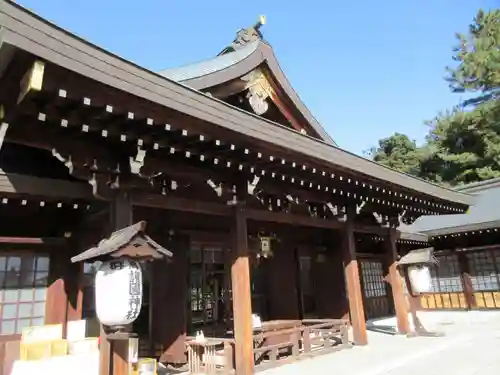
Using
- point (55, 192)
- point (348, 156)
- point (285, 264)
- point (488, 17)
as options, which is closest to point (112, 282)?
point (55, 192)

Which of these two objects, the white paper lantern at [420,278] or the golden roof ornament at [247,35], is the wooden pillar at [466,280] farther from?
the golden roof ornament at [247,35]

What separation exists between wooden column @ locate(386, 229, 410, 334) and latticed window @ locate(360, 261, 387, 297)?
5.12 meters

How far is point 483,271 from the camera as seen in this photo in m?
15.9

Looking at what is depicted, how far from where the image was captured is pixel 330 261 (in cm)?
1148

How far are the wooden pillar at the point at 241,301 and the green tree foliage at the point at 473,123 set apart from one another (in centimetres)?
2789

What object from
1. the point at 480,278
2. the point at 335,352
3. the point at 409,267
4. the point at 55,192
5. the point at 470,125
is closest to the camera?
the point at 55,192

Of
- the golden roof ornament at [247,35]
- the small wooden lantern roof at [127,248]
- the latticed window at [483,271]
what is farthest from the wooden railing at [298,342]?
the latticed window at [483,271]

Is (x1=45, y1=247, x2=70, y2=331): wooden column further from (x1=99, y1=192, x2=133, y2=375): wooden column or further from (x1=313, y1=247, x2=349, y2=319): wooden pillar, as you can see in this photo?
(x1=313, y1=247, x2=349, y2=319): wooden pillar

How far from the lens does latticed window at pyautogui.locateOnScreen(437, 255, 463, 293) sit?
16594mm

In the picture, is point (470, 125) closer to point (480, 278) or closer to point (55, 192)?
point (480, 278)

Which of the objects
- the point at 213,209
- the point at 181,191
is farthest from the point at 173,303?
the point at 213,209

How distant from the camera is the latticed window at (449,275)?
16594 millimetres

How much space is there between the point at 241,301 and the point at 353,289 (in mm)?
3478

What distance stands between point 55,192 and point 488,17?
3728 centimetres
